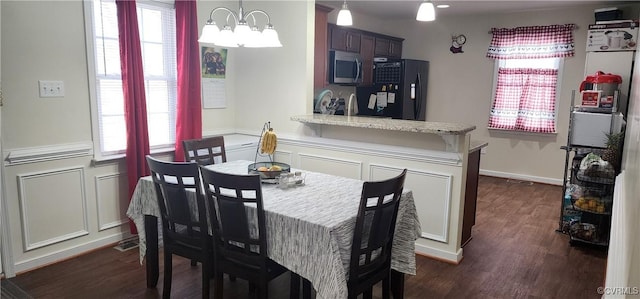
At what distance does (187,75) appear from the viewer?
369cm

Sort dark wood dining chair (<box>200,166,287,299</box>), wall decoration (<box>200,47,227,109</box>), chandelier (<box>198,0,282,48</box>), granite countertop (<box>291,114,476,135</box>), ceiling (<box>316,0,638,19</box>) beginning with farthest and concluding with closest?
ceiling (<box>316,0,638,19</box>), wall decoration (<box>200,47,227,109</box>), granite countertop (<box>291,114,476,135</box>), chandelier (<box>198,0,282,48</box>), dark wood dining chair (<box>200,166,287,299</box>)

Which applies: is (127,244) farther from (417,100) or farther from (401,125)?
(417,100)

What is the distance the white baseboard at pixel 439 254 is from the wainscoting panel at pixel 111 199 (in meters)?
2.46

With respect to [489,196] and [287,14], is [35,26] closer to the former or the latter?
[287,14]

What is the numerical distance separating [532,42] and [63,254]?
5948 mm

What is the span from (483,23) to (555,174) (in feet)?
7.79

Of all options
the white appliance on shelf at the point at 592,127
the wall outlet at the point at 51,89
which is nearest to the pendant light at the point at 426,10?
the white appliance on shelf at the point at 592,127

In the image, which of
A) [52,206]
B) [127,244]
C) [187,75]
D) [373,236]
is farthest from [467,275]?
[52,206]

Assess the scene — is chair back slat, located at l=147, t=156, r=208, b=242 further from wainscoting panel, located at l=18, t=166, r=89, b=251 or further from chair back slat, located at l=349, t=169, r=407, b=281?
wainscoting panel, located at l=18, t=166, r=89, b=251

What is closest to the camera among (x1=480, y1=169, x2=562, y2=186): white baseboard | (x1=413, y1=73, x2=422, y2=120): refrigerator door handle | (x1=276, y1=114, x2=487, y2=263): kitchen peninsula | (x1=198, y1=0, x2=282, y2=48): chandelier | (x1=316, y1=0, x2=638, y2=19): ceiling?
(x1=198, y1=0, x2=282, y2=48): chandelier

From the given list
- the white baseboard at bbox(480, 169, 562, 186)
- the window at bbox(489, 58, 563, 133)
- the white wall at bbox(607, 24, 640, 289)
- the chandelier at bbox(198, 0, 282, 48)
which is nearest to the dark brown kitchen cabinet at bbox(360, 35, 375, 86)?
the window at bbox(489, 58, 563, 133)

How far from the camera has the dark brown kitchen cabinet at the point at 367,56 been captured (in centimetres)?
593

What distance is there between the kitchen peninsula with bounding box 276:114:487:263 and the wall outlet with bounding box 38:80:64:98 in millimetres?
1867

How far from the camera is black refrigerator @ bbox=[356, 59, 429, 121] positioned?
231 inches
